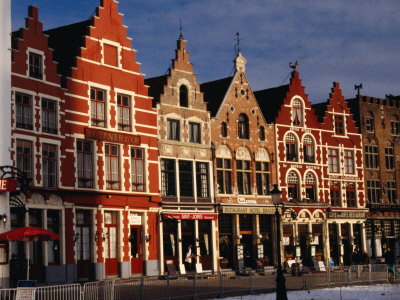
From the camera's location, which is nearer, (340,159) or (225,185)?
(225,185)

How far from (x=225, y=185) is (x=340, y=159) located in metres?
11.5

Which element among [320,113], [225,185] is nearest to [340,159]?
[320,113]

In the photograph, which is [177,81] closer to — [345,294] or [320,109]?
[320,109]

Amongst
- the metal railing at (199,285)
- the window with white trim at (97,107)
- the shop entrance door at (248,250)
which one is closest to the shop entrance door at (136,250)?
the window with white trim at (97,107)

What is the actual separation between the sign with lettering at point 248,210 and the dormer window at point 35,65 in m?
14.2

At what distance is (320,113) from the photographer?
55.8m

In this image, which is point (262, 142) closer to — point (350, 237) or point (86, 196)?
point (350, 237)

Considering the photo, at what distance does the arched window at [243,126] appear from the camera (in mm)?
47938

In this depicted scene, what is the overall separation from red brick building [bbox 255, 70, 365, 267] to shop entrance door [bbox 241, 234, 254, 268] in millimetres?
2699

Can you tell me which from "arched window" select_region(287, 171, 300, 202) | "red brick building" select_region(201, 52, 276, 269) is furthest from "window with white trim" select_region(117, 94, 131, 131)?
"arched window" select_region(287, 171, 300, 202)

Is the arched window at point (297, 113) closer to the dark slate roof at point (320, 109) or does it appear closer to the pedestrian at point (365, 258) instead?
the dark slate roof at point (320, 109)

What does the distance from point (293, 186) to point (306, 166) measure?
171 cm

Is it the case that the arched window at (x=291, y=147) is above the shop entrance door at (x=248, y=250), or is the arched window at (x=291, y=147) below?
above

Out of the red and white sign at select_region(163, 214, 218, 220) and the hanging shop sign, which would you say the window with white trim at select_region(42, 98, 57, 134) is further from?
the hanging shop sign
